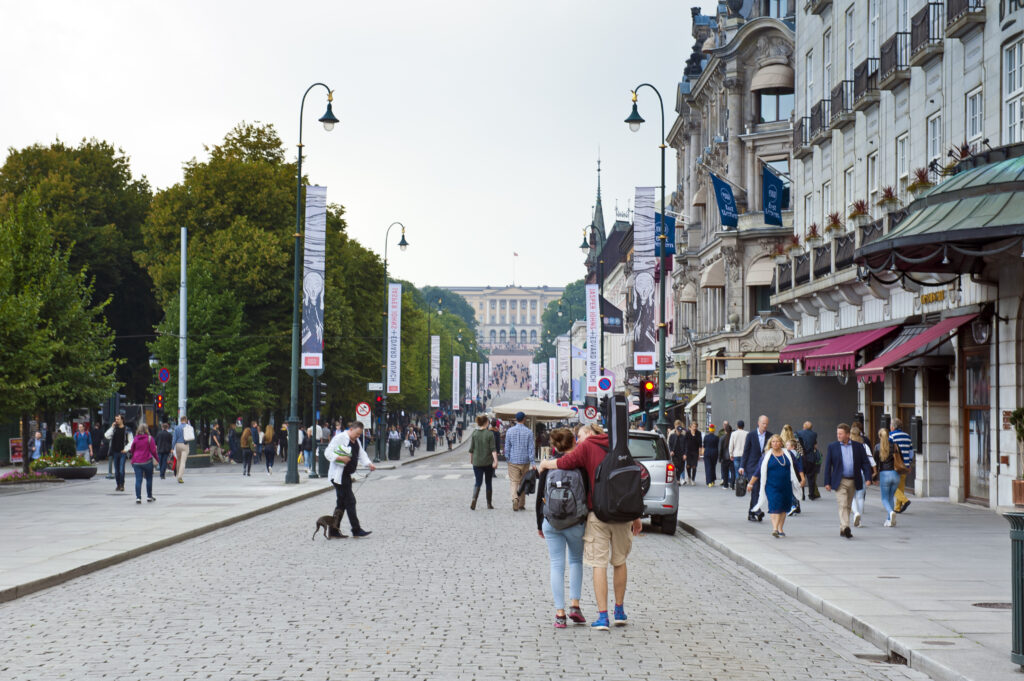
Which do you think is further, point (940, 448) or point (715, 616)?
point (940, 448)

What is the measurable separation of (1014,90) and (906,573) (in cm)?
1114

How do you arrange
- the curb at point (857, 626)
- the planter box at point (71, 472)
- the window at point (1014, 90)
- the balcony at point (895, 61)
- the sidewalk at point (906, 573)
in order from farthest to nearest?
the planter box at point (71, 472)
the balcony at point (895, 61)
the window at point (1014, 90)
the sidewalk at point (906, 573)
the curb at point (857, 626)

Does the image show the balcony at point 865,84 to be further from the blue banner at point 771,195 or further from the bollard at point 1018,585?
the bollard at point 1018,585

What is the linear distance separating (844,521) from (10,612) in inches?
440

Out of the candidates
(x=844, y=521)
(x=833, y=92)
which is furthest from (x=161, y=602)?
(x=833, y=92)

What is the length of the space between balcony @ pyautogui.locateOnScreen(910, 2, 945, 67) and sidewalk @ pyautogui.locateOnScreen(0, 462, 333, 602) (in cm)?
1546

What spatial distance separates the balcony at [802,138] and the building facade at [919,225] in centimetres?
7

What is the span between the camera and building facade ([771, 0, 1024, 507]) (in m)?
20.0

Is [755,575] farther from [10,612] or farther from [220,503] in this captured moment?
[220,503]

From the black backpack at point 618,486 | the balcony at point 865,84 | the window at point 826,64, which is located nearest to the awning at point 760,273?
the window at point 826,64

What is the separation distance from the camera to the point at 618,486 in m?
9.73

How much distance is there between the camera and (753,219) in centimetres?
5088

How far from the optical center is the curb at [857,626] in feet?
27.2

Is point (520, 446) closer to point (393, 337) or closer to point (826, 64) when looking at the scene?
point (826, 64)
